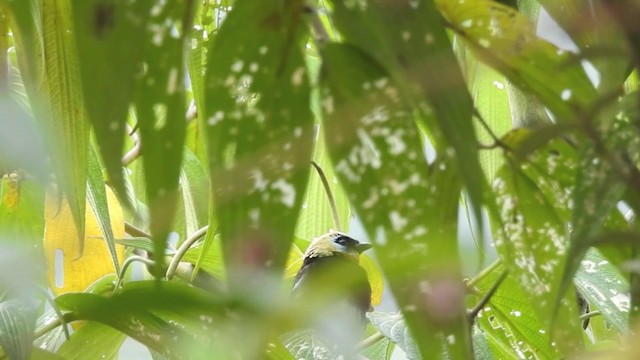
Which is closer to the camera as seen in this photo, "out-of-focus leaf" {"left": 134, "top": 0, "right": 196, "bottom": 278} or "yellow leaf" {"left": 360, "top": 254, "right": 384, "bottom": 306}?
"out-of-focus leaf" {"left": 134, "top": 0, "right": 196, "bottom": 278}

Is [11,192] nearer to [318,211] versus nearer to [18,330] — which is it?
[18,330]

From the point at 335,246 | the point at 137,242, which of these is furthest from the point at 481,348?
the point at 137,242

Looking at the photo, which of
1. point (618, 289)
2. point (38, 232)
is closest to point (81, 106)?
point (38, 232)

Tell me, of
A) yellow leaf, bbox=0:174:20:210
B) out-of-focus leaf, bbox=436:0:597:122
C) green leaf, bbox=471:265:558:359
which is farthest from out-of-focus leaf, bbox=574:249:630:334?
yellow leaf, bbox=0:174:20:210

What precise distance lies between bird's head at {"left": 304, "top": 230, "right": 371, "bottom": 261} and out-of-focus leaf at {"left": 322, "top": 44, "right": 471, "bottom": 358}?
1.34ft

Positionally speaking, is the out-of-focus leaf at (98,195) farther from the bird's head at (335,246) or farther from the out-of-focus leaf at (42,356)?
the bird's head at (335,246)

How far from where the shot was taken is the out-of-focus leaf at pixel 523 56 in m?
0.28

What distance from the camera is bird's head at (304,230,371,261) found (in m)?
0.70

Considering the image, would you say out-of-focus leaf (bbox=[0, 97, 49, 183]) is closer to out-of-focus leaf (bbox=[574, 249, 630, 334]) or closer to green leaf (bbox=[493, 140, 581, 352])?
green leaf (bbox=[493, 140, 581, 352])

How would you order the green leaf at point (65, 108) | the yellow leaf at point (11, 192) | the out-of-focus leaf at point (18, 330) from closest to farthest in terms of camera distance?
the green leaf at point (65, 108), the out-of-focus leaf at point (18, 330), the yellow leaf at point (11, 192)

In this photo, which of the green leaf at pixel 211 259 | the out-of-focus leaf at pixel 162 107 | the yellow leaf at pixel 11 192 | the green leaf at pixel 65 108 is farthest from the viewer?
the green leaf at pixel 211 259

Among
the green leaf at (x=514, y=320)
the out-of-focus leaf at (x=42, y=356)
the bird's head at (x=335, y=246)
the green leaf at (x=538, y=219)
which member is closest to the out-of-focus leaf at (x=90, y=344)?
the out-of-focus leaf at (x=42, y=356)

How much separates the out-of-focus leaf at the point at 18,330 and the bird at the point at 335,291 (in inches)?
6.5

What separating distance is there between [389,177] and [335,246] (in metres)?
0.47
